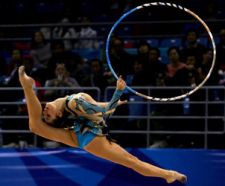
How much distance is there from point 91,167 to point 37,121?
96 centimetres

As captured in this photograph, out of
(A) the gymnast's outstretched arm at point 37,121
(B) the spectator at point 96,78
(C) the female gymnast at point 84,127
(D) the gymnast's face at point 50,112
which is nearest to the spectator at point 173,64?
(B) the spectator at point 96,78

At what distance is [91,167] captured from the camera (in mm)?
5633

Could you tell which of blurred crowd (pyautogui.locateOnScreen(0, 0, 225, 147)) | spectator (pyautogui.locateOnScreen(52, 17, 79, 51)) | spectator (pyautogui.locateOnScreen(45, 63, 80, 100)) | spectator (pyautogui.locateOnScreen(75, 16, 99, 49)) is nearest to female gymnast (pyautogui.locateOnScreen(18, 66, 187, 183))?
blurred crowd (pyautogui.locateOnScreen(0, 0, 225, 147))

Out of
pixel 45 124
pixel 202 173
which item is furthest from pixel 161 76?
pixel 45 124

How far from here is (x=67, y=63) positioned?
6.85 metres

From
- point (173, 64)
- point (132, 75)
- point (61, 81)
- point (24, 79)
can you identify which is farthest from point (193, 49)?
point (24, 79)

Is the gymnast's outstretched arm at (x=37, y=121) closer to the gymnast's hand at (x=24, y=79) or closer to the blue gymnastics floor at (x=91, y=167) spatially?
the gymnast's hand at (x=24, y=79)

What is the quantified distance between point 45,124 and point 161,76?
1752 millimetres

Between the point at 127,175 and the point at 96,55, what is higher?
the point at 96,55

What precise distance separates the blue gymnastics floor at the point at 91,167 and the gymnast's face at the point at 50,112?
0.79m

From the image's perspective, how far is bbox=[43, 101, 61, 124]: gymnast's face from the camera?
16.0ft

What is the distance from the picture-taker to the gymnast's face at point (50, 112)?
4.87m

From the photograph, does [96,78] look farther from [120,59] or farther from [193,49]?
[193,49]

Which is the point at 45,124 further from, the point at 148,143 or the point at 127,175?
the point at 148,143
